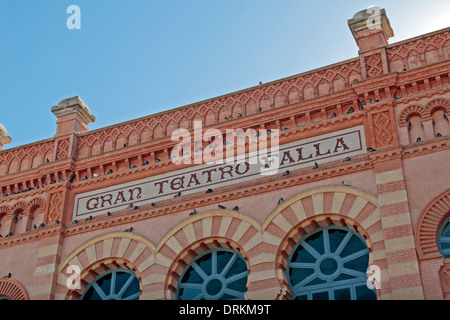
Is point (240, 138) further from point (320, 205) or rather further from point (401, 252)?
point (401, 252)

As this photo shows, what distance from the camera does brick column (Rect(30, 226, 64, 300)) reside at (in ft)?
51.9

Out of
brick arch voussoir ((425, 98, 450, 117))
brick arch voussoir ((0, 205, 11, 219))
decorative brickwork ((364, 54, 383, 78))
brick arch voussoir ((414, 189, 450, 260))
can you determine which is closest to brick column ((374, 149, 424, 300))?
brick arch voussoir ((414, 189, 450, 260))

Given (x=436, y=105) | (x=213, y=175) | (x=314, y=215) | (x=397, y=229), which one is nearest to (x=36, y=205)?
(x=213, y=175)

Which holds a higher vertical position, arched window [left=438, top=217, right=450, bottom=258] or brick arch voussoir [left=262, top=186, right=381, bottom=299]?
brick arch voussoir [left=262, top=186, right=381, bottom=299]

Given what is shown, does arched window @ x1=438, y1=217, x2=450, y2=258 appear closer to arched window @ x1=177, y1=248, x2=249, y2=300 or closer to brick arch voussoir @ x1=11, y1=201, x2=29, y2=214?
arched window @ x1=177, y1=248, x2=249, y2=300

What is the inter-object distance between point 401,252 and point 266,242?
2.87 metres

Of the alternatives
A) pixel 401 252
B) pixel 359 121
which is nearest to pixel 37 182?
pixel 359 121

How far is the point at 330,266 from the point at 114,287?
5093mm

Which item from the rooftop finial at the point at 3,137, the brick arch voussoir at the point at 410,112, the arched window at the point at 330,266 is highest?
the rooftop finial at the point at 3,137

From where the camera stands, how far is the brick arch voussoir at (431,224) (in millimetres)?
12852

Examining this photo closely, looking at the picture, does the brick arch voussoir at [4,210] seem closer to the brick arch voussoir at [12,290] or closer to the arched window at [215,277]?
the brick arch voussoir at [12,290]

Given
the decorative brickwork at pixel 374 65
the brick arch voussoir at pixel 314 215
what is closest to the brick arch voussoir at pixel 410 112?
the decorative brickwork at pixel 374 65

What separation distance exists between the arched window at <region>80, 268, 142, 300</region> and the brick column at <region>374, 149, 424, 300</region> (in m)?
5.75

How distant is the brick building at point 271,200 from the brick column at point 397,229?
22 mm
